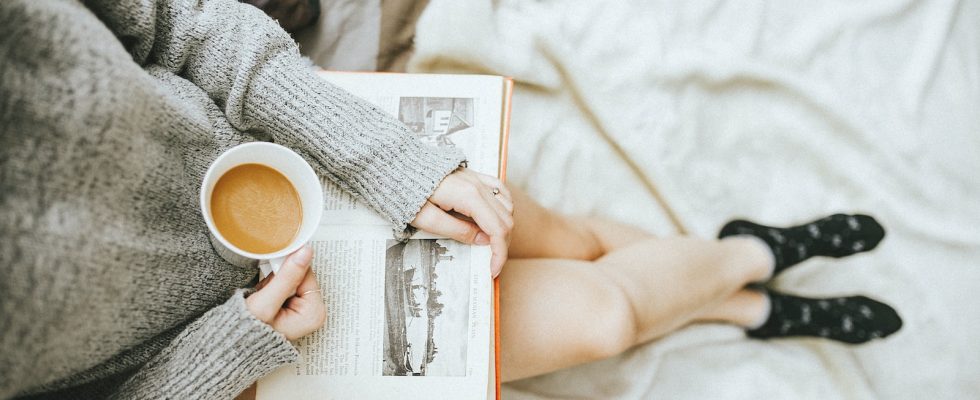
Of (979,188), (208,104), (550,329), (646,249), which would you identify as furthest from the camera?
(979,188)

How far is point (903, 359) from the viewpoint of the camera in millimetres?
985

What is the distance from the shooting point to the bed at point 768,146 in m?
0.98

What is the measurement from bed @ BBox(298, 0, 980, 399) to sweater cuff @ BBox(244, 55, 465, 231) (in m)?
0.34

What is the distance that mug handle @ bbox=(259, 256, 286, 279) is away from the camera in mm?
569

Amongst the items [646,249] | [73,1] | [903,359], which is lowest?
[903,359]

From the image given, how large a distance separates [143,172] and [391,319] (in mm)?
280

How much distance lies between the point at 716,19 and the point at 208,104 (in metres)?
0.82

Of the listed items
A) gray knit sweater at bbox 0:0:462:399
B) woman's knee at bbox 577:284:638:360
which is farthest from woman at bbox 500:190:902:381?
gray knit sweater at bbox 0:0:462:399

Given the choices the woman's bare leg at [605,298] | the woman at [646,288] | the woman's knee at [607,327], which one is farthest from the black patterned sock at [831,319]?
the woman's knee at [607,327]

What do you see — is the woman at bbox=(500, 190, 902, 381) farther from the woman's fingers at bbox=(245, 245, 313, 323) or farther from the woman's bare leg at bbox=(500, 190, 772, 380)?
the woman's fingers at bbox=(245, 245, 313, 323)

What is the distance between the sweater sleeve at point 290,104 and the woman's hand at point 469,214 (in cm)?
1

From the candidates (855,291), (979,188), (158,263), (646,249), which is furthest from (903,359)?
(158,263)

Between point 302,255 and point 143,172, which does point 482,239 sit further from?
point 143,172

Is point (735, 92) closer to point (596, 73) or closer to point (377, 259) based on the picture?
point (596, 73)
